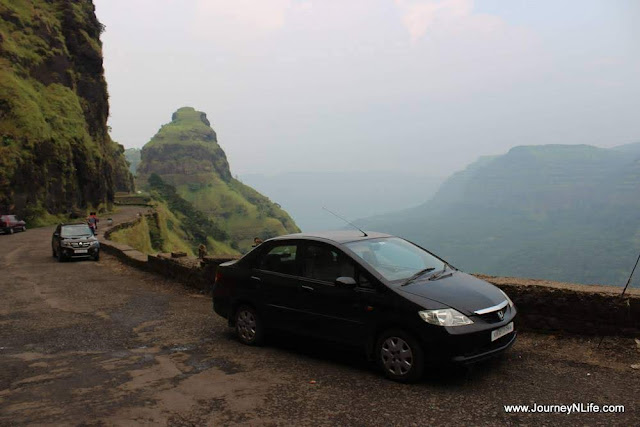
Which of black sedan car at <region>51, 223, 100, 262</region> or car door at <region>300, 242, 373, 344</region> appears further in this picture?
black sedan car at <region>51, 223, 100, 262</region>

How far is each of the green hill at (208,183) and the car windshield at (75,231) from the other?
120 m

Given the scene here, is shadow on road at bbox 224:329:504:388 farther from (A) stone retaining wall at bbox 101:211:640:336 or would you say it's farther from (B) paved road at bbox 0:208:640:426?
(A) stone retaining wall at bbox 101:211:640:336

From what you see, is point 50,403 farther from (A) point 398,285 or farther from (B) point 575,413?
(B) point 575,413

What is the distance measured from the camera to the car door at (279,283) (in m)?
5.95

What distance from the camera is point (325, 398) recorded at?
15.3 feet

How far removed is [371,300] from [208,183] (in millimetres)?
168367

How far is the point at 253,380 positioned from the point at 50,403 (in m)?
1.92

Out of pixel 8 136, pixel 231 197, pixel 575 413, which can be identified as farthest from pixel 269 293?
pixel 231 197

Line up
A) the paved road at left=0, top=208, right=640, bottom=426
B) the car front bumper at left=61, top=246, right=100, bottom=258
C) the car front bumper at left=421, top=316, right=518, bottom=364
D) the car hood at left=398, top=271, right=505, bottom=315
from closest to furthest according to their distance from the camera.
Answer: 1. the paved road at left=0, top=208, right=640, bottom=426
2. the car front bumper at left=421, top=316, right=518, bottom=364
3. the car hood at left=398, top=271, right=505, bottom=315
4. the car front bumper at left=61, top=246, right=100, bottom=258

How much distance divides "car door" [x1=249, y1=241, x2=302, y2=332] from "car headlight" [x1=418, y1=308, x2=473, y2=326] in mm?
1663

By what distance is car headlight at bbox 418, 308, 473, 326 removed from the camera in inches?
189

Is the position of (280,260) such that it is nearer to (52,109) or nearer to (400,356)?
(400,356)

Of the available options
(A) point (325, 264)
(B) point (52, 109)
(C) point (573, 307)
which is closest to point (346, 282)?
(A) point (325, 264)

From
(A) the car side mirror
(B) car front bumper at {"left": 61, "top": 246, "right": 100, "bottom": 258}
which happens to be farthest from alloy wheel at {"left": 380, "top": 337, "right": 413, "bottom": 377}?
(B) car front bumper at {"left": 61, "top": 246, "right": 100, "bottom": 258}
